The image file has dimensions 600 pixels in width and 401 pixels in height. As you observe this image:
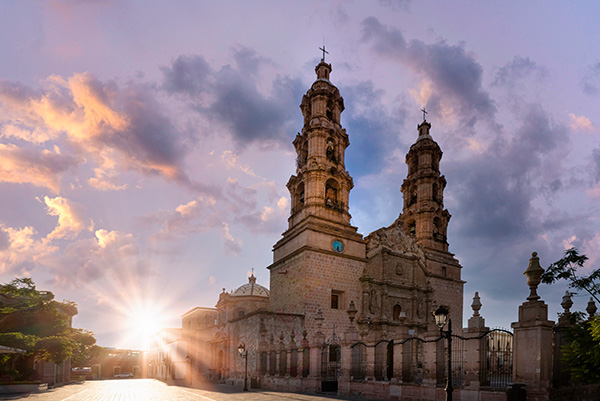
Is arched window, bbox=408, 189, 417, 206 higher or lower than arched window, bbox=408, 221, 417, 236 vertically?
higher

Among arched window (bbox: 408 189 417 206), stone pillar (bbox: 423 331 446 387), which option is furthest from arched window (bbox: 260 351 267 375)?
arched window (bbox: 408 189 417 206)

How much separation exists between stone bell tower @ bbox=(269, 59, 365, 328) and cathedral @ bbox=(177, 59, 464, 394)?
0.30ft

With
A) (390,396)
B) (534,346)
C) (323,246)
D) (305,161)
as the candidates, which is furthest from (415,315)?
(534,346)

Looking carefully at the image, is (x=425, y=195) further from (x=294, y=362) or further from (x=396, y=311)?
(x=294, y=362)

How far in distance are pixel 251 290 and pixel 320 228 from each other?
1922 centimetres

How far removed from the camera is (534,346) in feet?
40.8

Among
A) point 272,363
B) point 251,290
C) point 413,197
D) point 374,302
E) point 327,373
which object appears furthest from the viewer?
point 251,290

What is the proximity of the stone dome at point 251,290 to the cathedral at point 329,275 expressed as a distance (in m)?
2.53

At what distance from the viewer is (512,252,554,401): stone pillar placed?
12.2 meters

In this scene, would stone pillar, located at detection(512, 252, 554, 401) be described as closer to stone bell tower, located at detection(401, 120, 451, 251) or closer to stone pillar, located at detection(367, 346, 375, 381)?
stone pillar, located at detection(367, 346, 375, 381)

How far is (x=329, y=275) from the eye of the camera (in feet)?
103

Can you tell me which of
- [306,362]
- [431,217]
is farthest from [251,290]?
[306,362]

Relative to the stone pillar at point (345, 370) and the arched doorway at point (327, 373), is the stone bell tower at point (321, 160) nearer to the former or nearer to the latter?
the arched doorway at point (327, 373)

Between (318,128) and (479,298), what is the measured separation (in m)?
23.6
